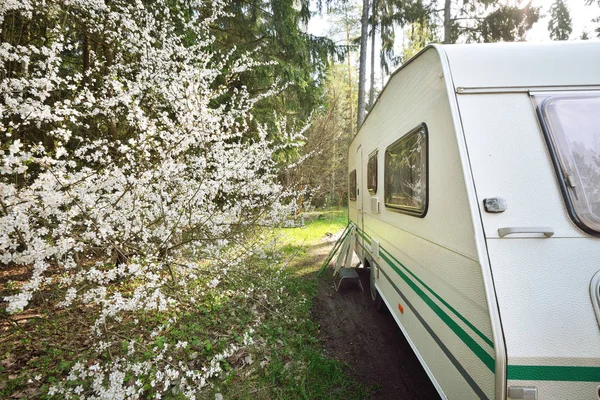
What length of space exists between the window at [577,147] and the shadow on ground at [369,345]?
7.23 ft

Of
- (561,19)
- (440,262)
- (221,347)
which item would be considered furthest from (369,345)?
(561,19)

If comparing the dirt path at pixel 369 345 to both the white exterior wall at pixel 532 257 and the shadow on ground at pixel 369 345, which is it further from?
the white exterior wall at pixel 532 257

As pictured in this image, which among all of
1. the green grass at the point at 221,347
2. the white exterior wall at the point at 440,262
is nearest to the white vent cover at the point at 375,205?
the white exterior wall at the point at 440,262

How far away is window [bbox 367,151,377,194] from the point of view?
13.5 feet

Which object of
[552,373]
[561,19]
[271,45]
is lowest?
[552,373]

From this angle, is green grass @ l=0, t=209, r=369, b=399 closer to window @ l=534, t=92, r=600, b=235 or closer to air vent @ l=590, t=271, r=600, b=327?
air vent @ l=590, t=271, r=600, b=327

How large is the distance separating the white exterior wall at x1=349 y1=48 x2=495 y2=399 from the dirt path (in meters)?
0.66

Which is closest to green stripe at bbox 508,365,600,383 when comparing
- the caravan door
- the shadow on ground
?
the shadow on ground

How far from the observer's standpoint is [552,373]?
52.2 inches

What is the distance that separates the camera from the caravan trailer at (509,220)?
→ 4.40 ft

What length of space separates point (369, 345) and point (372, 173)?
241 cm

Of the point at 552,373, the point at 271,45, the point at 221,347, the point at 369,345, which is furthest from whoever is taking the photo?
the point at 271,45

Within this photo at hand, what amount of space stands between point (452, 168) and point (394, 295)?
1.83 m

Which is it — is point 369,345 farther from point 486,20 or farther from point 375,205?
point 486,20
